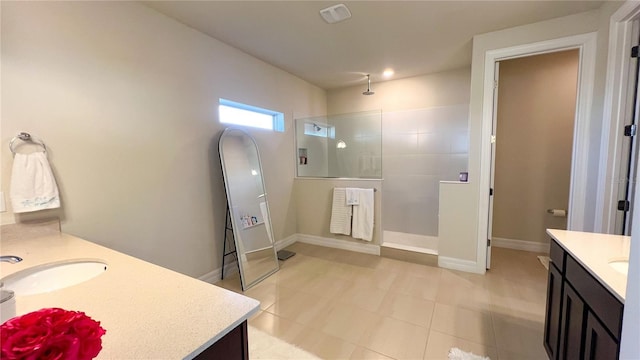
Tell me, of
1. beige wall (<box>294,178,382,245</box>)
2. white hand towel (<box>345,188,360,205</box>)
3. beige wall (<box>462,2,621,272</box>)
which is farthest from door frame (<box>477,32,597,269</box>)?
beige wall (<box>294,178,382,245</box>)

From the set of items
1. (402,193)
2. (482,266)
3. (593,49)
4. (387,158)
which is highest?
(593,49)

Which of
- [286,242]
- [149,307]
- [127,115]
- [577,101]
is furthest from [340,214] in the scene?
[149,307]

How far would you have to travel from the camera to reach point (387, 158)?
14.0 feet

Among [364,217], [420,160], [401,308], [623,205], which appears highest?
[420,160]

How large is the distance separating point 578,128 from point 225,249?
3616mm

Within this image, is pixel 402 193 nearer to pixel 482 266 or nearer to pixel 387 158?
pixel 387 158

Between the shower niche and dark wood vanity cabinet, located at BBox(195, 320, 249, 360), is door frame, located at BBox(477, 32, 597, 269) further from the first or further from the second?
dark wood vanity cabinet, located at BBox(195, 320, 249, 360)

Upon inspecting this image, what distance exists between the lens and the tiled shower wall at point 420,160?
3.67 m

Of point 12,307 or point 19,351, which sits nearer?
point 19,351

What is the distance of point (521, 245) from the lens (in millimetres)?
3502

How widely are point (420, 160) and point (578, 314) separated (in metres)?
2.95

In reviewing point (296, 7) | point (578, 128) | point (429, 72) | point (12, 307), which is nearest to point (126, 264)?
point (12, 307)

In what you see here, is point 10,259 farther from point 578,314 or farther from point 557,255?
point 557,255

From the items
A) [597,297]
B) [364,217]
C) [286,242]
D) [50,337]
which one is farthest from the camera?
[286,242]
